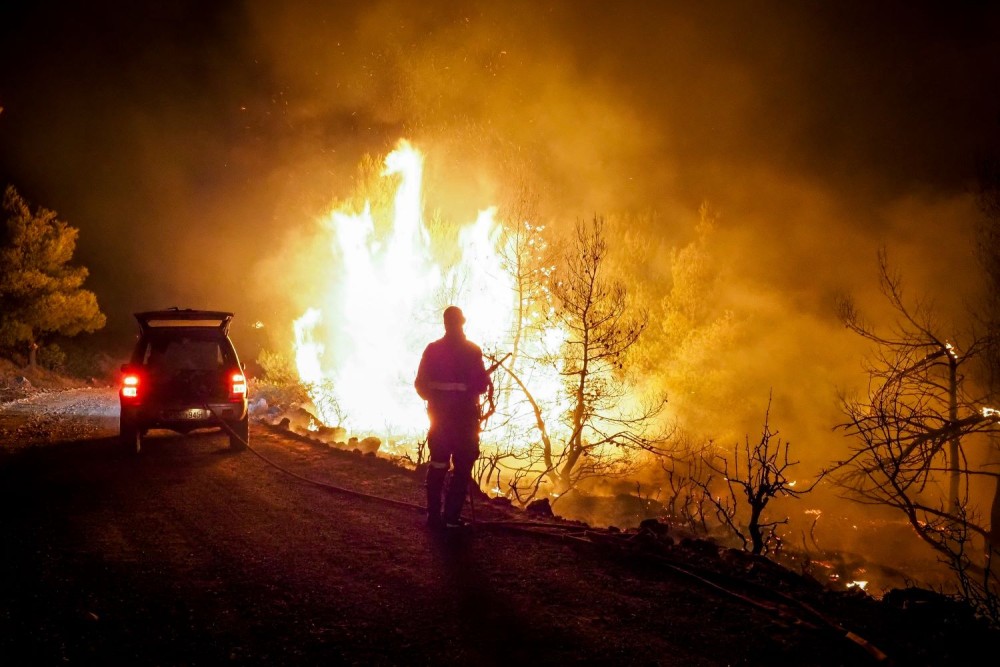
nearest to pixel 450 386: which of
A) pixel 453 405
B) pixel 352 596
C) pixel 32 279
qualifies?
pixel 453 405

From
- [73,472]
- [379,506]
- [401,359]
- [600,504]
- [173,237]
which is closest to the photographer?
[379,506]

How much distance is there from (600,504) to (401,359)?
23.6 feet

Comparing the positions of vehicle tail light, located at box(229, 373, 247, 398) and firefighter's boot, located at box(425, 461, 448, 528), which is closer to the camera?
firefighter's boot, located at box(425, 461, 448, 528)

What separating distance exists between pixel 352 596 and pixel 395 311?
1518 cm

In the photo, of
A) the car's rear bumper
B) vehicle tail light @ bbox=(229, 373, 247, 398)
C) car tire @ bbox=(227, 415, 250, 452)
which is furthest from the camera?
car tire @ bbox=(227, 415, 250, 452)

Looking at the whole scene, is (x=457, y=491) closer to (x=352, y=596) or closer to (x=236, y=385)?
(x=352, y=596)

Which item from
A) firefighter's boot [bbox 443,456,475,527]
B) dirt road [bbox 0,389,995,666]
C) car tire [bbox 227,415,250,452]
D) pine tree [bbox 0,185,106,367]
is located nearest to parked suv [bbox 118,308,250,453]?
car tire [bbox 227,415,250,452]

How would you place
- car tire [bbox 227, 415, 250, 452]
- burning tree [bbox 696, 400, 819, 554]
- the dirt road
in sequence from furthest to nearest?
car tire [bbox 227, 415, 250, 452]
burning tree [bbox 696, 400, 819, 554]
the dirt road

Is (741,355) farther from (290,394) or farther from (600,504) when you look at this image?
(290,394)

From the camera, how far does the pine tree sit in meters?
20.2

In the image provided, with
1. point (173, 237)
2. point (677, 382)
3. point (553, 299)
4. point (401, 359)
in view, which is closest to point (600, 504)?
point (553, 299)

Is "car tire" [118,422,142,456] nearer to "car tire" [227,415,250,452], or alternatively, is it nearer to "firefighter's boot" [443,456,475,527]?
"car tire" [227,415,250,452]

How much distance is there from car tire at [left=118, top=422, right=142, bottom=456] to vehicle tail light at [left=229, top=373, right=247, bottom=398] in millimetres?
1225

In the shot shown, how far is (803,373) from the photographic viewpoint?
80.0ft
